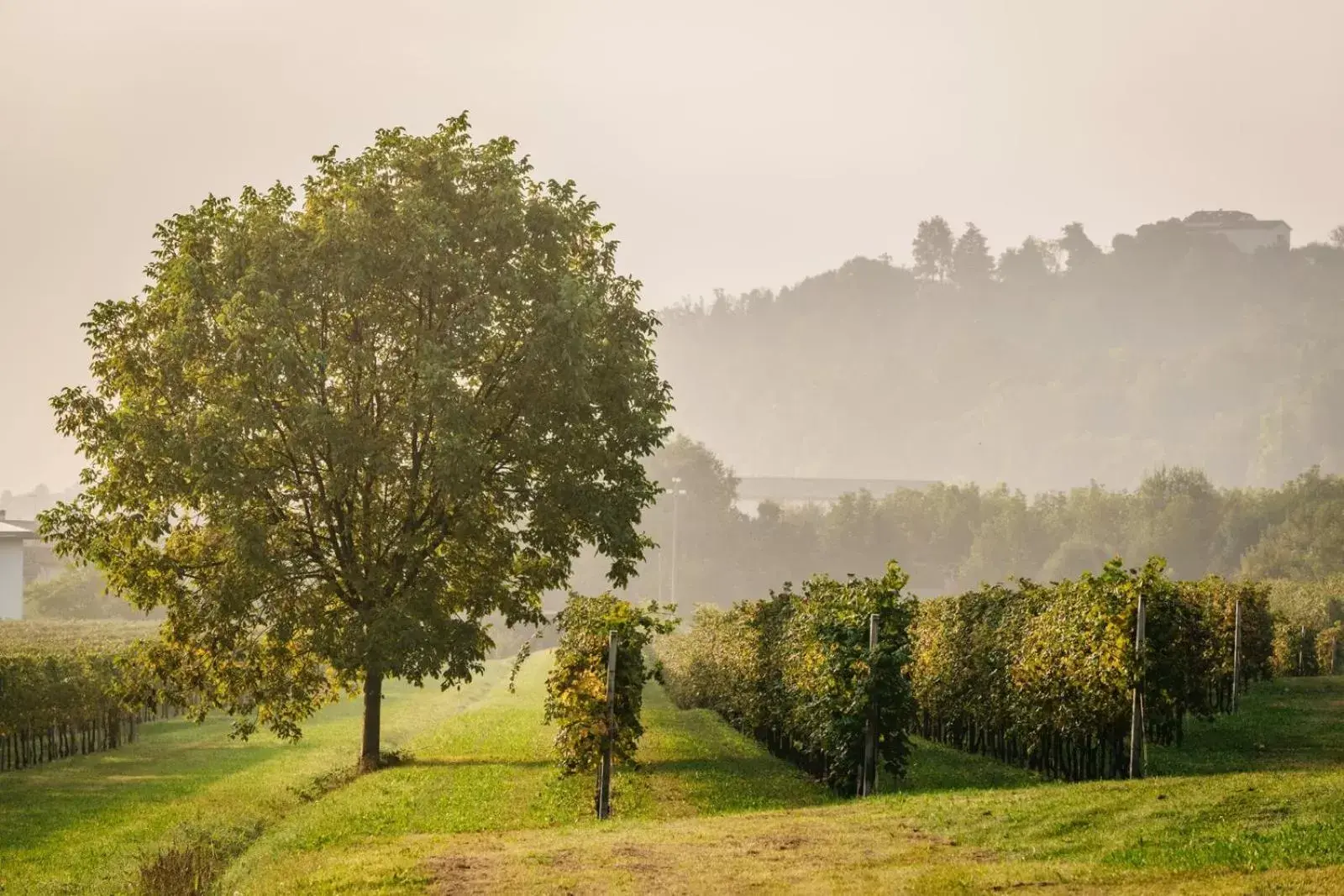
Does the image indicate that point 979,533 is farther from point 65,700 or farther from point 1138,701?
point 1138,701

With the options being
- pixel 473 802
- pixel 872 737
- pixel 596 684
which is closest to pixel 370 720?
pixel 473 802

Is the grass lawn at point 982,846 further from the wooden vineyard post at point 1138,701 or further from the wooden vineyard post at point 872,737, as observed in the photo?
the wooden vineyard post at point 1138,701

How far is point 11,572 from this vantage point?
83.4m

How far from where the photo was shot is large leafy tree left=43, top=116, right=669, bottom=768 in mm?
29016

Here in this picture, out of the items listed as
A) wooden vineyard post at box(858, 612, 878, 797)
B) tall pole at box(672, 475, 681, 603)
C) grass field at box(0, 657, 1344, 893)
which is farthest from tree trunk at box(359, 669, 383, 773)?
tall pole at box(672, 475, 681, 603)

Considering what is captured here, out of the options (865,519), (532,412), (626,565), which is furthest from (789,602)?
(865,519)

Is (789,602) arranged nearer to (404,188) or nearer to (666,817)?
(666,817)

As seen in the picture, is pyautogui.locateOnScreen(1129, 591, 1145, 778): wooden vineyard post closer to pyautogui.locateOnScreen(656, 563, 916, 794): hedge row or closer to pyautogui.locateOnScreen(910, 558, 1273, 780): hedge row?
pyautogui.locateOnScreen(910, 558, 1273, 780): hedge row

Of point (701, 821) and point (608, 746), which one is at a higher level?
point (608, 746)

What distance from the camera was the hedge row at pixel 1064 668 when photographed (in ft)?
71.9

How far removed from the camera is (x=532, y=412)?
Result: 30.6 metres

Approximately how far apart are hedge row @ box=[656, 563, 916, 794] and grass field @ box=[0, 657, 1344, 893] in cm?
82

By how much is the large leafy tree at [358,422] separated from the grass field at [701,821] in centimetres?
337

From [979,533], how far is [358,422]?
131 meters
